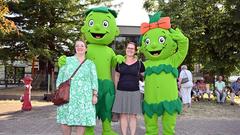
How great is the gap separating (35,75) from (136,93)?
20.6 meters

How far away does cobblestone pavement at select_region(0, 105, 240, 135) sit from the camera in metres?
9.49

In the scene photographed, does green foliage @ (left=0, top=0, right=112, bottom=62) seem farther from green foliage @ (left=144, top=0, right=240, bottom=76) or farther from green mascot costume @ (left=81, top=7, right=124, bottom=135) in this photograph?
green mascot costume @ (left=81, top=7, right=124, bottom=135)

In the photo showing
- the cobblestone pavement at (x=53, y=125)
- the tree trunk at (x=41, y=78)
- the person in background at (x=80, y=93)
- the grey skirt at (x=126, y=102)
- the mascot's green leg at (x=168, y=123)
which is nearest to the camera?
the person in background at (x=80, y=93)

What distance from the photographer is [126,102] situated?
23.6ft

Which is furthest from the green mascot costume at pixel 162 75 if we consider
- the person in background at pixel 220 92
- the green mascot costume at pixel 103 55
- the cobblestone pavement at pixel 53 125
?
the person in background at pixel 220 92

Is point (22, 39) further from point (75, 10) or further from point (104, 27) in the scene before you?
point (104, 27)

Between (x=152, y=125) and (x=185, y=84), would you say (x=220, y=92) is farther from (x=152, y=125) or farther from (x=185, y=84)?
(x=152, y=125)

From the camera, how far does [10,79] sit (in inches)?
1253

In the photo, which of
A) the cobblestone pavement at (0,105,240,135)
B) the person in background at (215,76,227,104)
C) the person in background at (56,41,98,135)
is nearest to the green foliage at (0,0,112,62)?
the person in background at (215,76,227,104)

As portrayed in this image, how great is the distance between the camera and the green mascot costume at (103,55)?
23.8ft

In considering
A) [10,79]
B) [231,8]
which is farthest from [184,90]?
[10,79]

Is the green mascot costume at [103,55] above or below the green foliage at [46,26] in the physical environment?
below

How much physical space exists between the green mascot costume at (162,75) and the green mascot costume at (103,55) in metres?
0.67

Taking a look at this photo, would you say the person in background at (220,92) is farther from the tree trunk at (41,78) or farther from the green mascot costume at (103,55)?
the tree trunk at (41,78)
